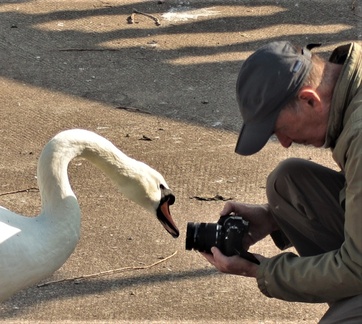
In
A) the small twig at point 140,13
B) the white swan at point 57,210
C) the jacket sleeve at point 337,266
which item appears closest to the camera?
the jacket sleeve at point 337,266

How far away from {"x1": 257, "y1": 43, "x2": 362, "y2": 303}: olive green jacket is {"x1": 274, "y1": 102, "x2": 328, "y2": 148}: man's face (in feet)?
0.10

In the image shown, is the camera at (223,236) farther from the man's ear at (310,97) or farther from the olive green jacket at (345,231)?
the man's ear at (310,97)

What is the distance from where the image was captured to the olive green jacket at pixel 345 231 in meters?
3.29

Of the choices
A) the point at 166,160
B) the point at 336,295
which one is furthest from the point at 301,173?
the point at 166,160

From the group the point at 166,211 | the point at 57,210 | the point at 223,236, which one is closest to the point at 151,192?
the point at 166,211

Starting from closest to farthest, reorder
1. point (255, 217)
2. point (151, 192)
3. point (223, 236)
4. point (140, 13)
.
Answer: point (223, 236) → point (255, 217) → point (151, 192) → point (140, 13)

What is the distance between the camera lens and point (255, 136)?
3.50 m

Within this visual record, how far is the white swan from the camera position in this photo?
4047 millimetres

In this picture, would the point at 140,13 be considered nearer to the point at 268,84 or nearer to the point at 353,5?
the point at 353,5

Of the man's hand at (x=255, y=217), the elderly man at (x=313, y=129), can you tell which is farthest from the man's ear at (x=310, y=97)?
the man's hand at (x=255, y=217)

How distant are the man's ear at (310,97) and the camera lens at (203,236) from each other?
0.76 m

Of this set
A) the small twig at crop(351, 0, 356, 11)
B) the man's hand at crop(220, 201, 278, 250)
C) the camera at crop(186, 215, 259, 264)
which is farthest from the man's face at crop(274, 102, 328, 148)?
the small twig at crop(351, 0, 356, 11)

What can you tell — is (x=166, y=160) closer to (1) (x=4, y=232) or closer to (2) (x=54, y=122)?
(2) (x=54, y=122)

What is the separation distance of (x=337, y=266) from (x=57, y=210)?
1342mm
